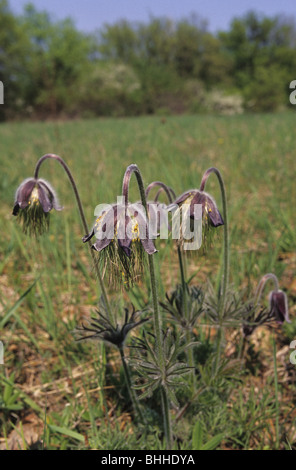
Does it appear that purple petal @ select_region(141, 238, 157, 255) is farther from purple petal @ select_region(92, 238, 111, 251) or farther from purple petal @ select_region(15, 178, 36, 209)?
purple petal @ select_region(15, 178, 36, 209)

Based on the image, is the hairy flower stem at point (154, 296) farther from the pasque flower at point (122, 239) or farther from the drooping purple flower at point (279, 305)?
the drooping purple flower at point (279, 305)

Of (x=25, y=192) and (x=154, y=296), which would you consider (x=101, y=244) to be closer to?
(x=154, y=296)

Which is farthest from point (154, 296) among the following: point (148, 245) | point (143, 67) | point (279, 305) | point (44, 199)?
point (143, 67)

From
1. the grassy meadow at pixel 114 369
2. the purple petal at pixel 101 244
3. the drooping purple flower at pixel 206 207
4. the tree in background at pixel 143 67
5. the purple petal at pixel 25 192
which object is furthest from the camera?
the tree in background at pixel 143 67

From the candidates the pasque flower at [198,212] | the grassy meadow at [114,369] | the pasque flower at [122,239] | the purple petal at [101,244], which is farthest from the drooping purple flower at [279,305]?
the purple petal at [101,244]

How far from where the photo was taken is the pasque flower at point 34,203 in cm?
133

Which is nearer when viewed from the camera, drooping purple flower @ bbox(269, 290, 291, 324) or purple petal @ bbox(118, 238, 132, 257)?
purple petal @ bbox(118, 238, 132, 257)

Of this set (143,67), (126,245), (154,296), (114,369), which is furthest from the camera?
(143,67)

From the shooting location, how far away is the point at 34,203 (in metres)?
1.36

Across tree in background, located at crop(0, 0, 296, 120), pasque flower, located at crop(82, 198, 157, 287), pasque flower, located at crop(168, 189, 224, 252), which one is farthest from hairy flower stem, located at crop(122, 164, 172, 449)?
tree in background, located at crop(0, 0, 296, 120)

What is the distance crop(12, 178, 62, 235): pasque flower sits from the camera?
1.33 m

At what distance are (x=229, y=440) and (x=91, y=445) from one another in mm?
607

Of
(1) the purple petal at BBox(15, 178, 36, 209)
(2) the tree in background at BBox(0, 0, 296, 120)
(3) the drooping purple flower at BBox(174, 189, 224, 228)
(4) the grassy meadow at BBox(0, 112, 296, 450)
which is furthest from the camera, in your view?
(2) the tree in background at BBox(0, 0, 296, 120)


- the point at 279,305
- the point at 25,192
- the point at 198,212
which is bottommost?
the point at 279,305
